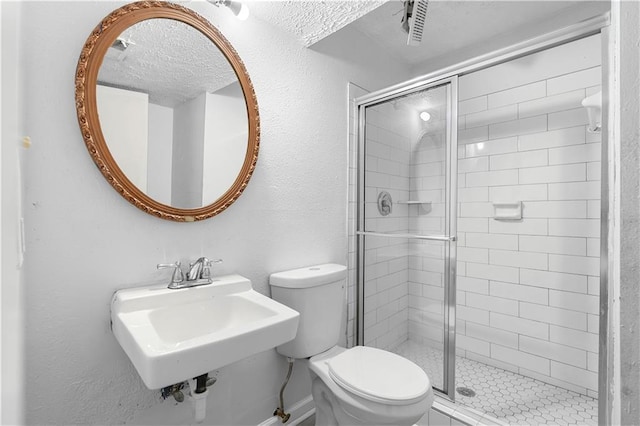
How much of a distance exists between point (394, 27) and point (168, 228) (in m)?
1.98

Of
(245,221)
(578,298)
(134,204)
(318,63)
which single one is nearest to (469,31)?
(318,63)

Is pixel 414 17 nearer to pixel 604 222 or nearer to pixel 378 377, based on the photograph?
pixel 604 222

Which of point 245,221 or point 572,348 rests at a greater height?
point 245,221

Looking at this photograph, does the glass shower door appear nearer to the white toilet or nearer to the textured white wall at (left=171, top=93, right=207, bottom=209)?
the white toilet

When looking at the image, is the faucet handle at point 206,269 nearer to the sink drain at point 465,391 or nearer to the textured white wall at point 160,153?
the textured white wall at point 160,153

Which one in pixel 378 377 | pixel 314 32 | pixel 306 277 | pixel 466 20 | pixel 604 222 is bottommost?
pixel 378 377

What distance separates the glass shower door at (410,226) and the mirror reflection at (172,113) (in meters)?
0.94

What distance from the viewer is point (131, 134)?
3.77 feet

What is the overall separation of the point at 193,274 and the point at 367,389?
2.78 ft

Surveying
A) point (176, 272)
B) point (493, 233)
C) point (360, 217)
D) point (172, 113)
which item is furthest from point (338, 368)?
point (493, 233)

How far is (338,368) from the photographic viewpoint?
1.39 metres

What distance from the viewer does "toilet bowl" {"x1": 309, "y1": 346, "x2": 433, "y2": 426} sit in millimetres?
1191

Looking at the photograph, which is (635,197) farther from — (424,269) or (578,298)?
(578,298)

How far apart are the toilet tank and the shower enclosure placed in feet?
1.61
